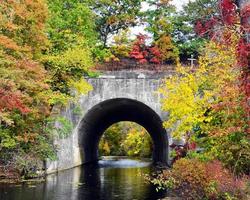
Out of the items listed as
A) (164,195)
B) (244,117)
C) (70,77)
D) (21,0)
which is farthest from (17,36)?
(244,117)

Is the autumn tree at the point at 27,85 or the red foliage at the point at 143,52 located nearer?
the autumn tree at the point at 27,85

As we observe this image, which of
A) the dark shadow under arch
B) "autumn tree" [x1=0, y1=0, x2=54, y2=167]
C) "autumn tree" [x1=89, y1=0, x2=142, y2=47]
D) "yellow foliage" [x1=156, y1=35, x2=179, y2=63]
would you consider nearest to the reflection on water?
"autumn tree" [x1=0, y1=0, x2=54, y2=167]

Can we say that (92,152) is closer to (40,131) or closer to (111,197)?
(40,131)

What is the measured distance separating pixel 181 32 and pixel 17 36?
18654 millimetres

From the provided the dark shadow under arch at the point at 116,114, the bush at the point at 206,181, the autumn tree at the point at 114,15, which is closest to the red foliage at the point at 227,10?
the bush at the point at 206,181

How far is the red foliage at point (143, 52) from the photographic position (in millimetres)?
31781

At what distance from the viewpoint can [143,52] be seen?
32625 mm

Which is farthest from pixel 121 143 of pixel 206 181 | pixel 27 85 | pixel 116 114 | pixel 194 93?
pixel 206 181

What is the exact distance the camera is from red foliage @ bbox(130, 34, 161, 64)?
3178cm

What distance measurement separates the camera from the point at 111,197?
552 inches

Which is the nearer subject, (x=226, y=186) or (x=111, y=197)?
(x=226, y=186)

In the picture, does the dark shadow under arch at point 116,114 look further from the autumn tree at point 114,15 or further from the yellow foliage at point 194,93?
the autumn tree at point 114,15

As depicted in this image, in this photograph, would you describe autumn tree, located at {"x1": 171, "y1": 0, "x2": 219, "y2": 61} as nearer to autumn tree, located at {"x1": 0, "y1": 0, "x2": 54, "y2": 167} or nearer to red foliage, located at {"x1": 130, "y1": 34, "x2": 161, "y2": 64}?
red foliage, located at {"x1": 130, "y1": 34, "x2": 161, "y2": 64}

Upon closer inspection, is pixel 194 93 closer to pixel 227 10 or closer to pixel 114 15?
pixel 227 10
